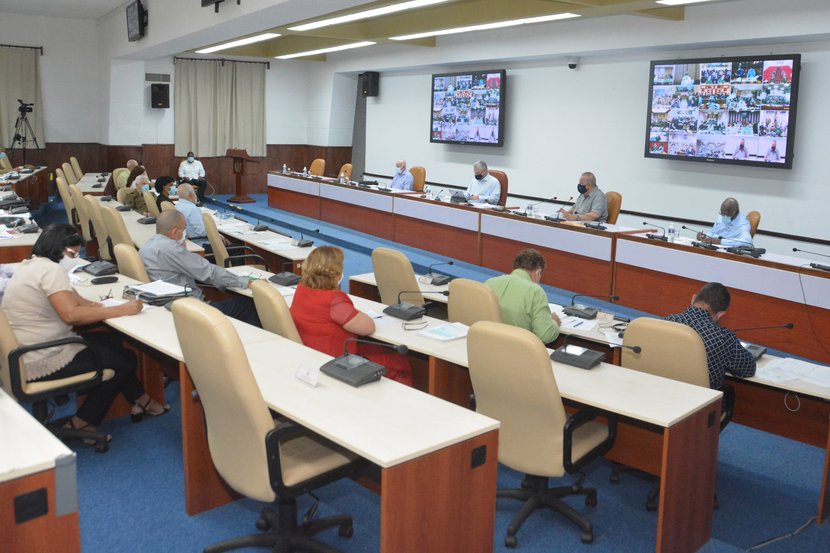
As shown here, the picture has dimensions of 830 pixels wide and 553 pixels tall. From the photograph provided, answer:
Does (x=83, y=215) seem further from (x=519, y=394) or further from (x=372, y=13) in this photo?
(x=519, y=394)

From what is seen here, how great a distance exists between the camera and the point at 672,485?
9.44 feet

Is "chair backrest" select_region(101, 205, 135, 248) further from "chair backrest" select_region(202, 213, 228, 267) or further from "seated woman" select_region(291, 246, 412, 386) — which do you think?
"seated woman" select_region(291, 246, 412, 386)

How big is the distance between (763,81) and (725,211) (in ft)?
6.00

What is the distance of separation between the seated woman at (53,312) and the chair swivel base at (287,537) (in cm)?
135

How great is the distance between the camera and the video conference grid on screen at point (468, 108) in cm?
1148

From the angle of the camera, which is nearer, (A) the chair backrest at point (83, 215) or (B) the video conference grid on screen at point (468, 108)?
(A) the chair backrest at point (83, 215)

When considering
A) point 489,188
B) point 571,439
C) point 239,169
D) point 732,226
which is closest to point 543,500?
point 571,439

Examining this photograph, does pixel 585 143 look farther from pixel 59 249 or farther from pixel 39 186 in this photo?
pixel 39 186

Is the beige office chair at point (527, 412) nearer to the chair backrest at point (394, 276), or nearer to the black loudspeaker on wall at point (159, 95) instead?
the chair backrest at point (394, 276)

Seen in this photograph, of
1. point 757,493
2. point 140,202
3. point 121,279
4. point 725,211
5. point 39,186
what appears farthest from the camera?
point 39,186

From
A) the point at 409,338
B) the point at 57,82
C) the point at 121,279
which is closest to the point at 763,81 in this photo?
the point at 409,338

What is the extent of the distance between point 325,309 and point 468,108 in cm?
887

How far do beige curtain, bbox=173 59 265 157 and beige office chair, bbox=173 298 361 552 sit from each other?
44.2 feet

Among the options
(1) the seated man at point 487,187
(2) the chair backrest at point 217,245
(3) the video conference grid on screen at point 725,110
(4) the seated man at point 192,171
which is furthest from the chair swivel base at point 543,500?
(4) the seated man at point 192,171
